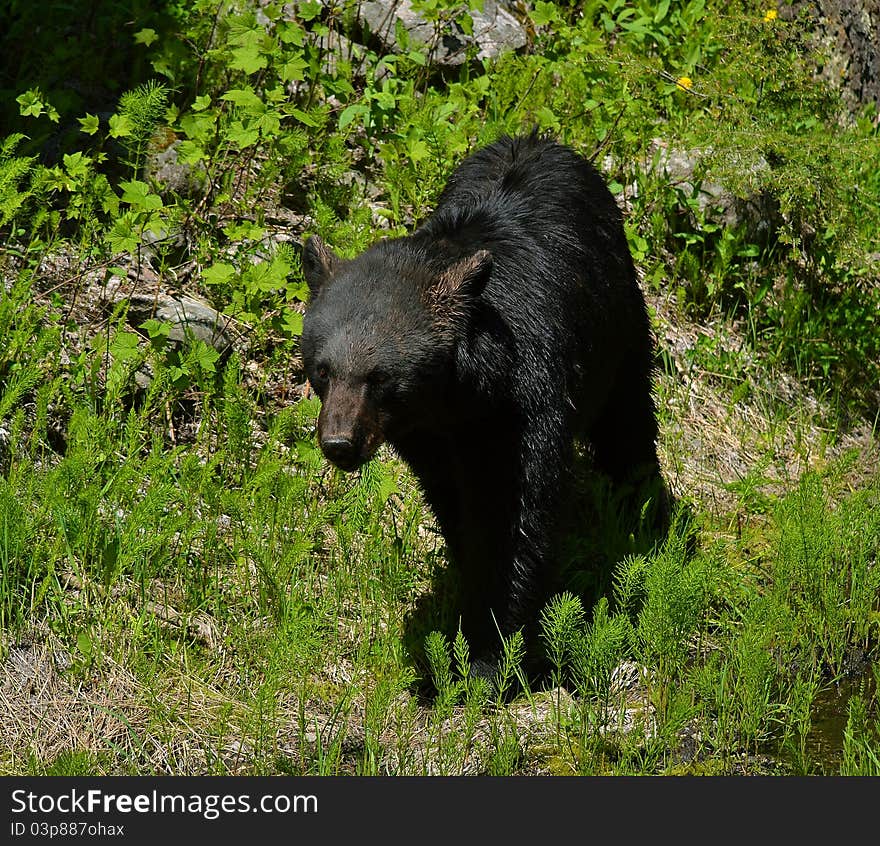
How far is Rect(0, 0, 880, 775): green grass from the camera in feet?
14.4

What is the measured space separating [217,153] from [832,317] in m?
3.44

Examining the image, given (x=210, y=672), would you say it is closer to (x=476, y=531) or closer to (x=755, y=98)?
(x=476, y=531)

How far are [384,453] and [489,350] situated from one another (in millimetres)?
1709

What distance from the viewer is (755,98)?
7.15m

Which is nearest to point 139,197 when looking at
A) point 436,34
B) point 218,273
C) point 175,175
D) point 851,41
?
point 218,273

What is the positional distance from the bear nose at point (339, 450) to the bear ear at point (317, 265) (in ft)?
2.29

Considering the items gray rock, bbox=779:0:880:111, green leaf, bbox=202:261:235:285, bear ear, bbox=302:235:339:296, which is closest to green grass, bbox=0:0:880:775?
green leaf, bbox=202:261:235:285

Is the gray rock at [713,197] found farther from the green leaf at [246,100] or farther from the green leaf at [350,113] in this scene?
the green leaf at [246,100]

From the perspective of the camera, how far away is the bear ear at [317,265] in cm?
451

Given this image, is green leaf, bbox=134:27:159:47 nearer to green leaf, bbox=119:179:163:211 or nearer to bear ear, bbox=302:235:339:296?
green leaf, bbox=119:179:163:211

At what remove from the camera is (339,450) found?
13.3 ft

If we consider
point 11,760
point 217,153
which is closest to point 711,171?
point 217,153

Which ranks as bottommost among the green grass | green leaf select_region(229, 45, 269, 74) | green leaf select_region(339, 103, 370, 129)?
the green grass

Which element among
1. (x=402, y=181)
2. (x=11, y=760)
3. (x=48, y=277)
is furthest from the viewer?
(x=402, y=181)
